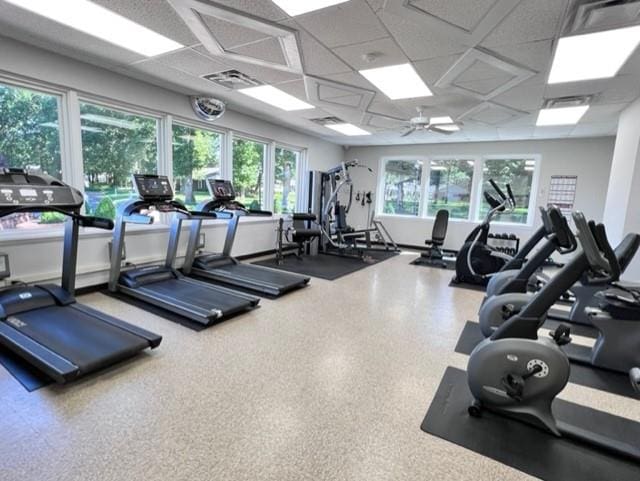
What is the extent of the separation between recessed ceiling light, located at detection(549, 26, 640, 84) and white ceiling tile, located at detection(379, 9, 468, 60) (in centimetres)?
90

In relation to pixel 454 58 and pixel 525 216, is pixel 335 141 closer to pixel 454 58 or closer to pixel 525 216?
pixel 525 216

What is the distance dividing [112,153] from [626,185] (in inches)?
265

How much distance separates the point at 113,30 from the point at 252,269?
10.9ft

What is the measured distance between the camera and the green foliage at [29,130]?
3441 millimetres

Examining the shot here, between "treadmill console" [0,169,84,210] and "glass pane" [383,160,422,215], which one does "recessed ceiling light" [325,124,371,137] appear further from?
"treadmill console" [0,169,84,210]

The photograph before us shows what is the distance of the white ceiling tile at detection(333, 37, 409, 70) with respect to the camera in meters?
2.91

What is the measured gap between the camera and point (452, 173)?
8.29 m

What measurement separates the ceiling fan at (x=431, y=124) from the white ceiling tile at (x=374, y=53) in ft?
6.10

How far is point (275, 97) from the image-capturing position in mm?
4844

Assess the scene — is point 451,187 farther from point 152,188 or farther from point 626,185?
point 152,188

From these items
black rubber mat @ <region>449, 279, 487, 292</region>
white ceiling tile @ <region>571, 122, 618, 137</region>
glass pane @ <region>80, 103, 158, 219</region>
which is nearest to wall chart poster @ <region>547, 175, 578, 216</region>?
white ceiling tile @ <region>571, 122, 618, 137</region>

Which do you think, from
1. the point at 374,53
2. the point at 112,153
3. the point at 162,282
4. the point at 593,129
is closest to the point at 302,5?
the point at 374,53

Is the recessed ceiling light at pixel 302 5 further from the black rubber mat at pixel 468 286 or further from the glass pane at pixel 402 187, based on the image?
the glass pane at pixel 402 187

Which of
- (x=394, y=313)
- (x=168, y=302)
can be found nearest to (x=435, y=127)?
(x=394, y=313)
